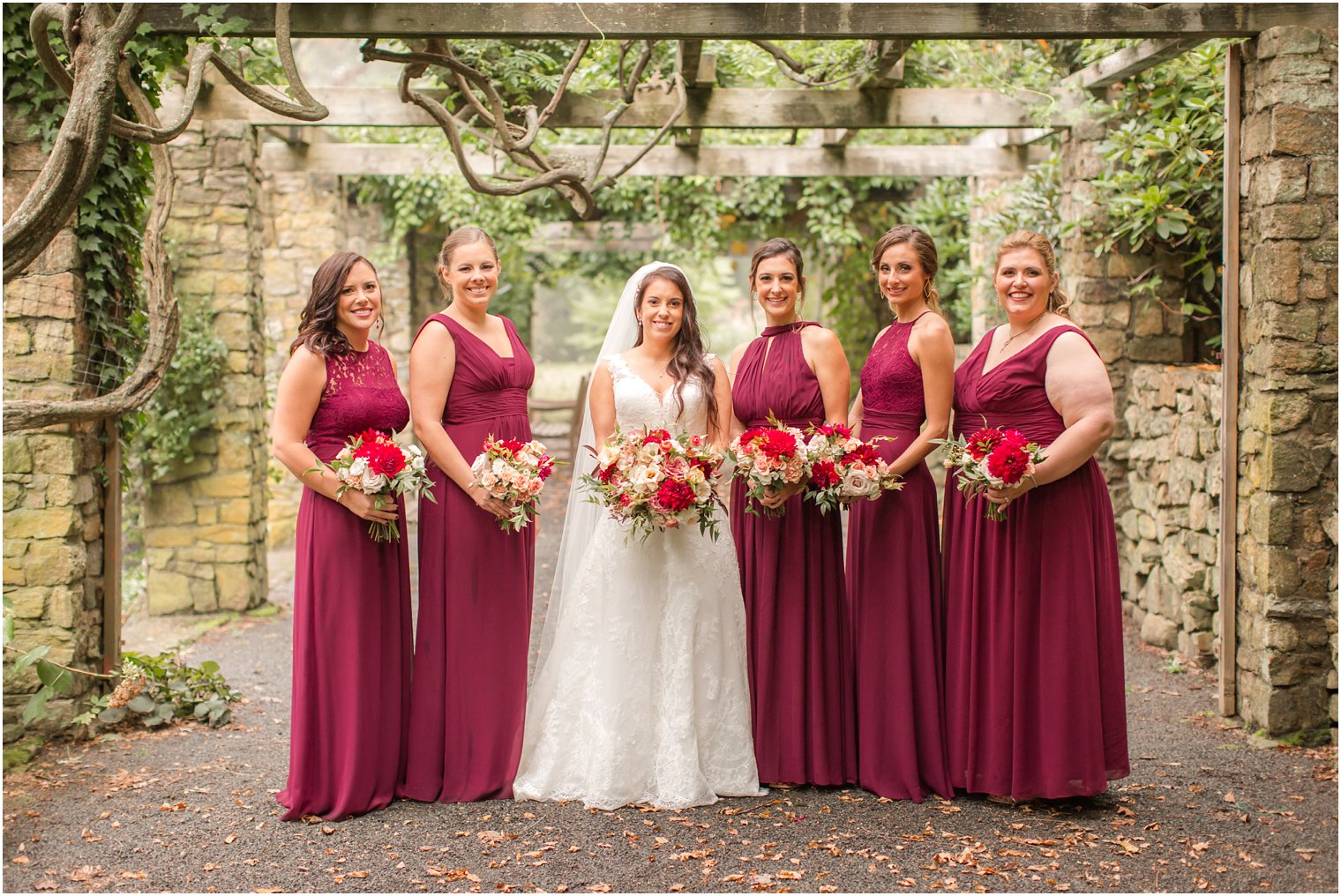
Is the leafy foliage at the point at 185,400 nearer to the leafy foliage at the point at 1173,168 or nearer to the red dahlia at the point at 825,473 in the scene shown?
the red dahlia at the point at 825,473

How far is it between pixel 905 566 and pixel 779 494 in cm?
66

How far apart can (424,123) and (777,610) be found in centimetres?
476

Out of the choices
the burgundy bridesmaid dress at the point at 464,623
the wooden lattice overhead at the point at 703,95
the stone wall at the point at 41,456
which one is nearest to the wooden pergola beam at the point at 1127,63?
the wooden lattice overhead at the point at 703,95

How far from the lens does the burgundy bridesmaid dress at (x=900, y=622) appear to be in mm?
4672

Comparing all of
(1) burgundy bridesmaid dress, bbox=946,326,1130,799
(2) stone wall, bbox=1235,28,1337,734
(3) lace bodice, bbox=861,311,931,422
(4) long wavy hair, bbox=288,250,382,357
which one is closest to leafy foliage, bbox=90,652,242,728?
(4) long wavy hair, bbox=288,250,382,357

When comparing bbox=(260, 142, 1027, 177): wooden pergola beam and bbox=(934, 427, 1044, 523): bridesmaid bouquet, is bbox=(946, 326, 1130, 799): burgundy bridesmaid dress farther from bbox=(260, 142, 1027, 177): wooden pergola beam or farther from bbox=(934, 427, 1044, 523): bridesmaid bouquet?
bbox=(260, 142, 1027, 177): wooden pergola beam

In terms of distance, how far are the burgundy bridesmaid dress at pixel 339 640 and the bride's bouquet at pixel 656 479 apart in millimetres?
965

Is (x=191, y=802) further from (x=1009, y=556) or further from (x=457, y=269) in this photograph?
(x=1009, y=556)

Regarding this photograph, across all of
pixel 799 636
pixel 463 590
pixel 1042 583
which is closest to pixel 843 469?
pixel 799 636

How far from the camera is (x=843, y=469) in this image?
14.5 ft

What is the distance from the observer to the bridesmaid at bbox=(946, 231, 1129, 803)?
14.3 ft

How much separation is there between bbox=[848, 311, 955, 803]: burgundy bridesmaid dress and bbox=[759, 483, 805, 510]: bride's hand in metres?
0.36

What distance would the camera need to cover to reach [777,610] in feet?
15.7

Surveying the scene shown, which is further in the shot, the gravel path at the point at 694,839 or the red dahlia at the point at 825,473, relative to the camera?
the red dahlia at the point at 825,473
